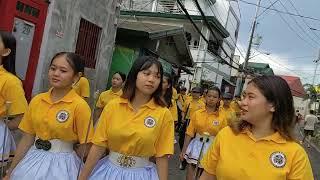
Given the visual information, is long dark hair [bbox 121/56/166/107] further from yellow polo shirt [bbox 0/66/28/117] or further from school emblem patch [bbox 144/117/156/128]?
yellow polo shirt [bbox 0/66/28/117]

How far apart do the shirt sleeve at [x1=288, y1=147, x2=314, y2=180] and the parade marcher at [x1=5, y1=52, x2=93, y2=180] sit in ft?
5.54

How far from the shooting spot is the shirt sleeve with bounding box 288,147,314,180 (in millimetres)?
3221

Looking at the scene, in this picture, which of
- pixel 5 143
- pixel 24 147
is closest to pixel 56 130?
pixel 24 147

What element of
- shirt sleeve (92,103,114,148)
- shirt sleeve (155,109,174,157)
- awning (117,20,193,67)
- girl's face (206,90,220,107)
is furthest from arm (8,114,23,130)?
awning (117,20,193,67)

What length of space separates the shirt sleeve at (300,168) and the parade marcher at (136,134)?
41.8 inches

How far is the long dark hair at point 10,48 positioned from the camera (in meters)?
4.24

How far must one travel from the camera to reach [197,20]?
3453 cm

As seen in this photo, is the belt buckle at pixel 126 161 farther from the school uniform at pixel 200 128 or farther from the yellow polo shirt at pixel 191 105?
the yellow polo shirt at pixel 191 105

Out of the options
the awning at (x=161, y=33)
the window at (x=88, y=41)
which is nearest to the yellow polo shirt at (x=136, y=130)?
the window at (x=88, y=41)

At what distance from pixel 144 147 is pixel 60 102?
0.82 meters

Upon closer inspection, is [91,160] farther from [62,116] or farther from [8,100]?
[8,100]

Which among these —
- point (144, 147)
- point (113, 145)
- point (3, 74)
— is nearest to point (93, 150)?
point (113, 145)

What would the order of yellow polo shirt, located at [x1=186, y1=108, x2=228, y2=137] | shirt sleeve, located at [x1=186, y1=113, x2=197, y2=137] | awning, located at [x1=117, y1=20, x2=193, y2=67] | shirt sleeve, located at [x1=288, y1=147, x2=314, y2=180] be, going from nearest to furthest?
shirt sleeve, located at [x1=288, y1=147, x2=314, y2=180], yellow polo shirt, located at [x1=186, y1=108, x2=228, y2=137], shirt sleeve, located at [x1=186, y1=113, x2=197, y2=137], awning, located at [x1=117, y1=20, x2=193, y2=67]

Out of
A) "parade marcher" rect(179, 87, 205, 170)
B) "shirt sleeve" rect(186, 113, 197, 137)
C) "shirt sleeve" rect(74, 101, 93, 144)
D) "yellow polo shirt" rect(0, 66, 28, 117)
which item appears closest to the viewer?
"shirt sleeve" rect(74, 101, 93, 144)
